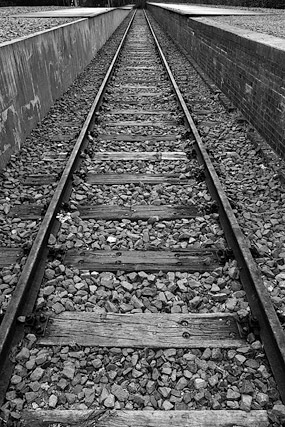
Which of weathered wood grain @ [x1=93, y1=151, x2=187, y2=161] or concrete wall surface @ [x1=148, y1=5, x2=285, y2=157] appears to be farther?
weathered wood grain @ [x1=93, y1=151, x2=187, y2=161]

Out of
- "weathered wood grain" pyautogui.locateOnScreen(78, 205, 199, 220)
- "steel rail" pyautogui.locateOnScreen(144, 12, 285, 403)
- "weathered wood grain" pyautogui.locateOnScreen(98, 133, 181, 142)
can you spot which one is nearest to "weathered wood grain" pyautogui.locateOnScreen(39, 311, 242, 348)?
"steel rail" pyautogui.locateOnScreen(144, 12, 285, 403)

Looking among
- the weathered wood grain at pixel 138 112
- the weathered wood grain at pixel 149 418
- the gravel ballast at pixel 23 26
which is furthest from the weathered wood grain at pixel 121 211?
the gravel ballast at pixel 23 26

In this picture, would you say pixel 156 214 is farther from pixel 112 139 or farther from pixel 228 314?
pixel 112 139

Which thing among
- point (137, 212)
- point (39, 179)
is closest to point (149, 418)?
point (137, 212)

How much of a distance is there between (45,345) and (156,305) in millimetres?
845

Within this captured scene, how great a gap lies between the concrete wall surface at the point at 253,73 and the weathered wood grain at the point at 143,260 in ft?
8.25

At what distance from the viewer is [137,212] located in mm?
4164

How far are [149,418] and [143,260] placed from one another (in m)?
1.45

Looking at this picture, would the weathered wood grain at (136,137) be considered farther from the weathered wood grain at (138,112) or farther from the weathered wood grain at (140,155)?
the weathered wood grain at (138,112)

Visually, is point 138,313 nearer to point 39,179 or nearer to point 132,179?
point 132,179

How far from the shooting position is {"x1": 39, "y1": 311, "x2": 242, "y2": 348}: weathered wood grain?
2639 mm

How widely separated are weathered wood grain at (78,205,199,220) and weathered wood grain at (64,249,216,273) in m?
0.62

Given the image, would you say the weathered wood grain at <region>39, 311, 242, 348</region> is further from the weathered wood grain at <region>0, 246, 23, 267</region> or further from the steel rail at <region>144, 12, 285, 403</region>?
the weathered wood grain at <region>0, 246, 23, 267</region>

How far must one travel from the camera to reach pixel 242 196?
14.8 ft
